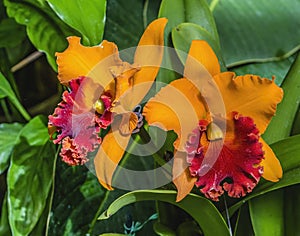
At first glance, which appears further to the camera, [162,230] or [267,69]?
[267,69]

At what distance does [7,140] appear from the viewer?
100 centimetres

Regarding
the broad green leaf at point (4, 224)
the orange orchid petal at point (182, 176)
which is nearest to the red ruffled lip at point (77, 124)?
the orange orchid petal at point (182, 176)

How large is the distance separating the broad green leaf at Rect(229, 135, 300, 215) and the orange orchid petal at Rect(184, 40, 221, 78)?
5.3 inches

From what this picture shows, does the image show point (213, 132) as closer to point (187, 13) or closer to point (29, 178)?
point (187, 13)

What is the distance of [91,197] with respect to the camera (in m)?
0.93

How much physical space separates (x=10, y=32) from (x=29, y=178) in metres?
0.32

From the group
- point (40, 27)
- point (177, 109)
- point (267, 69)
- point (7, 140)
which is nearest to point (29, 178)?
point (7, 140)

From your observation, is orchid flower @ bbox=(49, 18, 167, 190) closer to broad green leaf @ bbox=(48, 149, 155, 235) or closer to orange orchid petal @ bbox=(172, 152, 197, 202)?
orange orchid petal @ bbox=(172, 152, 197, 202)

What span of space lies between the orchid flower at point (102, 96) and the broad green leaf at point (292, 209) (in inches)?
9.4

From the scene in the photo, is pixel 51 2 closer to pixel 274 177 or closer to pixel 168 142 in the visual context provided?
pixel 168 142

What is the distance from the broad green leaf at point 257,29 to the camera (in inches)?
39.1

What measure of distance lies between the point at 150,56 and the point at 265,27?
35 cm

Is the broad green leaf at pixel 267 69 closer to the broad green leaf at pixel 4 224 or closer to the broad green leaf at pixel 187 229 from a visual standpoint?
the broad green leaf at pixel 187 229

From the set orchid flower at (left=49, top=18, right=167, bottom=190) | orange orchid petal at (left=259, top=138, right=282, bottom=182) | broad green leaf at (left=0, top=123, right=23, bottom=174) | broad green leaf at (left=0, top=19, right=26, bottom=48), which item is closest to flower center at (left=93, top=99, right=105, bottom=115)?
orchid flower at (left=49, top=18, right=167, bottom=190)
